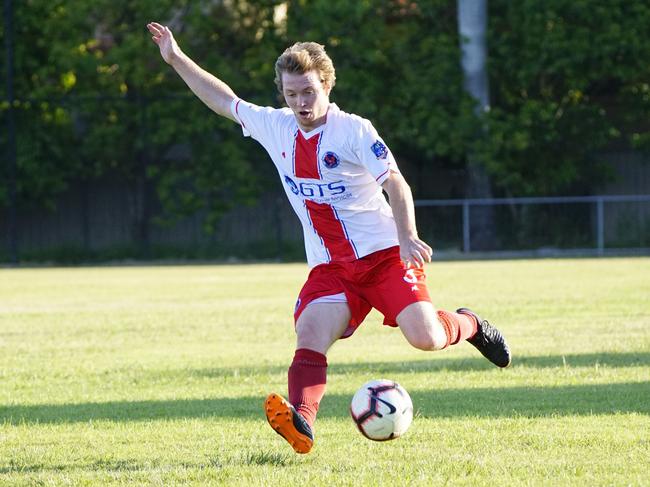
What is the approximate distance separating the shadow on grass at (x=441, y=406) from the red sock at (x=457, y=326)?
17.9 inches

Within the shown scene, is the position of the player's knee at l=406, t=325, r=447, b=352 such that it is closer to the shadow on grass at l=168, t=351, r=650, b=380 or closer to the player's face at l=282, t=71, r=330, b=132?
the player's face at l=282, t=71, r=330, b=132

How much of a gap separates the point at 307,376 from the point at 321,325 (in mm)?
309

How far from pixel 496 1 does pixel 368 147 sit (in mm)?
22058

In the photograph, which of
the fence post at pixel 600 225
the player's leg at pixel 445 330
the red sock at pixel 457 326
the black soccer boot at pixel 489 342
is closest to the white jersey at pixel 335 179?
the player's leg at pixel 445 330

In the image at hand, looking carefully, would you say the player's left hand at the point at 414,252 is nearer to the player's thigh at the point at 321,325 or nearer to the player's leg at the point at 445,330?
the player's leg at the point at 445,330

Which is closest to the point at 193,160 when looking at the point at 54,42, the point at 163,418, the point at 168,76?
the point at 168,76

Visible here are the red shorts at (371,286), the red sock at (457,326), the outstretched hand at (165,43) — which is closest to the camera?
the red shorts at (371,286)

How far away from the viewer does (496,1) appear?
88.7 ft

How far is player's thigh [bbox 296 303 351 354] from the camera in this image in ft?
19.0

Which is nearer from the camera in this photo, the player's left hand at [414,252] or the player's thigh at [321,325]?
the player's left hand at [414,252]

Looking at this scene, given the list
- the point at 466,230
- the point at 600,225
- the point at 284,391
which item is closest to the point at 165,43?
the point at 284,391

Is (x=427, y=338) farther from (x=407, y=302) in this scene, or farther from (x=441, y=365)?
(x=441, y=365)

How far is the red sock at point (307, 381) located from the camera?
554cm

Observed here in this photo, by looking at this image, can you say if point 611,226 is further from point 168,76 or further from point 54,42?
point 54,42
